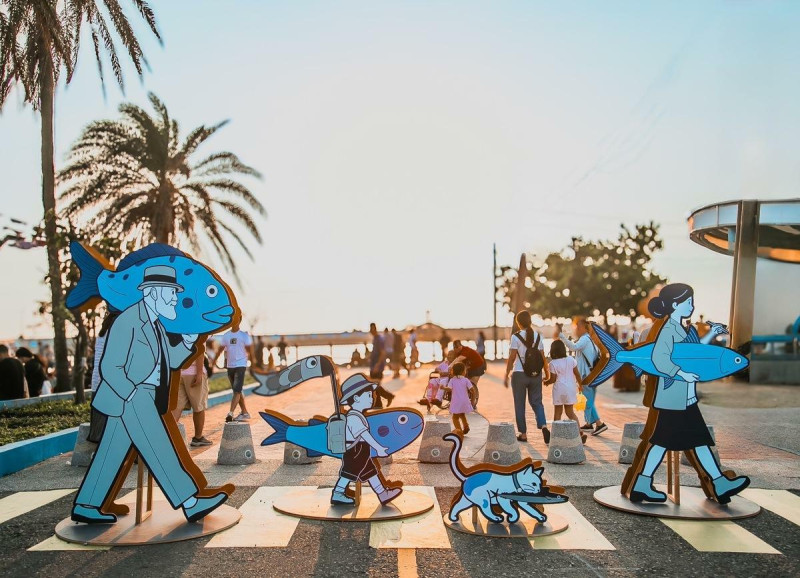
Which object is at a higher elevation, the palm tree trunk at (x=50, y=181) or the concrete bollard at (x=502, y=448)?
the palm tree trunk at (x=50, y=181)

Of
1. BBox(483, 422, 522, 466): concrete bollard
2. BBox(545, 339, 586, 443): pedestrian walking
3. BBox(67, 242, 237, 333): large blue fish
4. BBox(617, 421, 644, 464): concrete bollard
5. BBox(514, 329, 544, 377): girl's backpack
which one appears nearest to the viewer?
BBox(67, 242, 237, 333): large blue fish

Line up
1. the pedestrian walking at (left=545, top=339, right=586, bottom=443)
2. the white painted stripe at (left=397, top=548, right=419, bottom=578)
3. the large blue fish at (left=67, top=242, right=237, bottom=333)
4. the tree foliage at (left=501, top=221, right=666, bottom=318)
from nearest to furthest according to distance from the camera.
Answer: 1. the white painted stripe at (left=397, top=548, right=419, bottom=578)
2. the large blue fish at (left=67, top=242, right=237, bottom=333)
3. the pedestrian walking at (left=545, top=339, right=586, bottom=443)
4. the tree foliage at (left=501, top=221, right=666, bottom=318)

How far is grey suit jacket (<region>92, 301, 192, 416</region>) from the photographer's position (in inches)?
266

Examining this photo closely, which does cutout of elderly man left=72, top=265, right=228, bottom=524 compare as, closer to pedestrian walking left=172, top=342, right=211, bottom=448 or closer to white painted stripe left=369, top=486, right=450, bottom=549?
white painted stripe left=369, top=486, right=450, bottom=549

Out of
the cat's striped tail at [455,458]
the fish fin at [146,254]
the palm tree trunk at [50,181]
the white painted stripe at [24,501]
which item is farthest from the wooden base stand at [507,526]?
the palm tree trunk at [50,181]

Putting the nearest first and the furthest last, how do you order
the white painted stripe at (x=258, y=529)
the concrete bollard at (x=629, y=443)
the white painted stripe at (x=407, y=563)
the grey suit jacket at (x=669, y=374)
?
the white painted stripe at (x=407, y=563) < the white painted stripe at (x=258, y=529) < the grey suit jacket at (x=669, y=374) < the concrete bollard at (x=629, y=443)

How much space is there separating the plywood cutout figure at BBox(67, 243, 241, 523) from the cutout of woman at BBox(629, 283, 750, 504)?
396cm

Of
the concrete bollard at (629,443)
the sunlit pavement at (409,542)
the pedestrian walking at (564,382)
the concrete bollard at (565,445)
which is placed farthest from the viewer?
the pedestrian walking at (564,382)

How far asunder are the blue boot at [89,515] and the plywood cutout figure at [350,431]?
158 cm

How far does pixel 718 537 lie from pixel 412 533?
100.0 inches

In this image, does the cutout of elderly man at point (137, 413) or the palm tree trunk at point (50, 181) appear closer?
the cutout of elderly man at point (137, 413)

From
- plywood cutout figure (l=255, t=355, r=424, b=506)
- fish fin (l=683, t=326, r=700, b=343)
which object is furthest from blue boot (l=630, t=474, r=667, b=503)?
plywood cutout figure (l=255, t=355, r=424, b=506)

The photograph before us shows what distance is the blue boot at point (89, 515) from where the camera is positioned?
6613mm

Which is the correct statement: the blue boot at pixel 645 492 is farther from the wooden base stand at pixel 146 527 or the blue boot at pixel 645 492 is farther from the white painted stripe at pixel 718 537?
the wooden base stand at pixel 146 527
